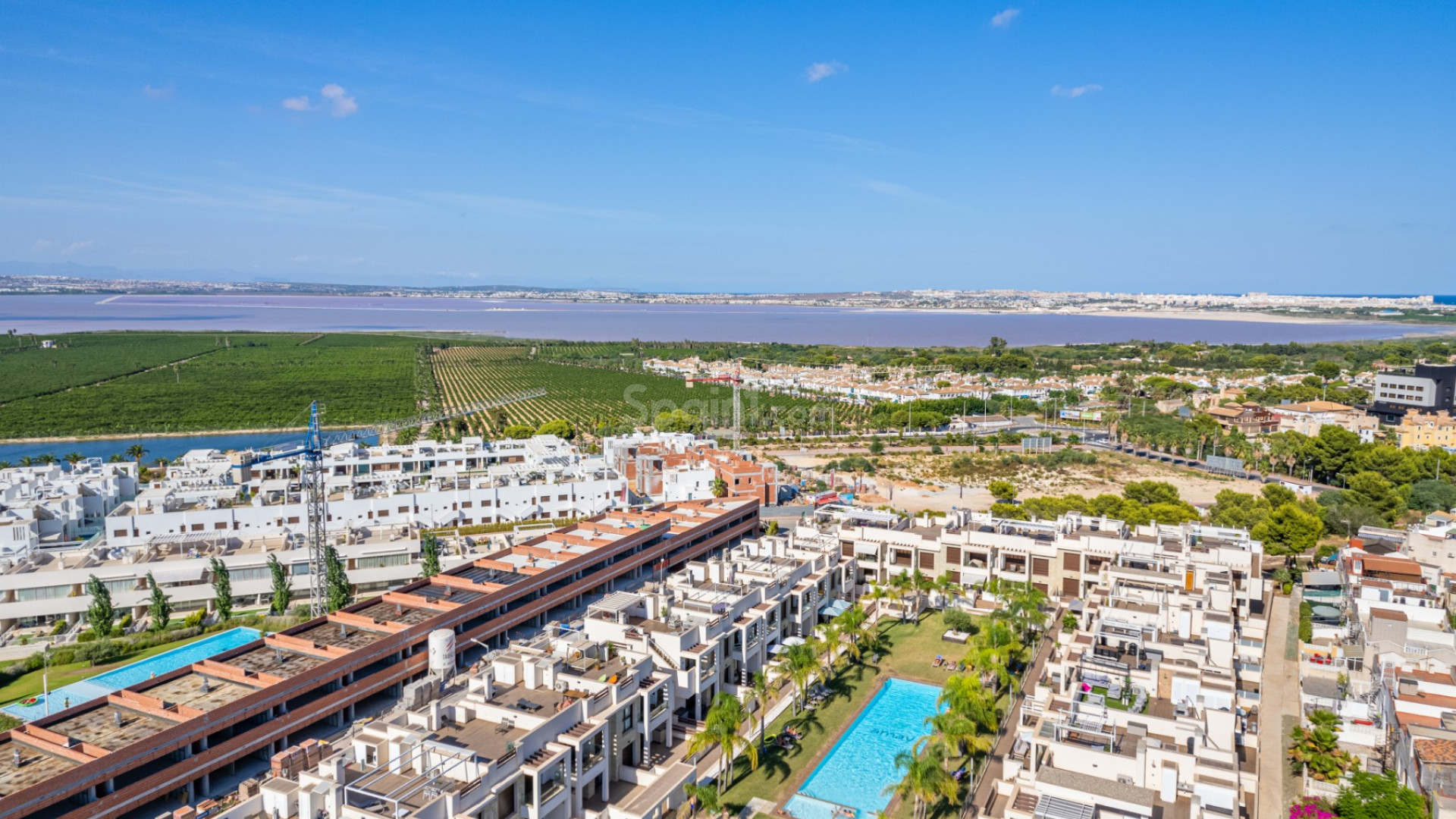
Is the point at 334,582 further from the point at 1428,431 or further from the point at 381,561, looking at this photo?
the point at 1428,431

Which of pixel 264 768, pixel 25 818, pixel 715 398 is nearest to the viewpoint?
pixel 25 818

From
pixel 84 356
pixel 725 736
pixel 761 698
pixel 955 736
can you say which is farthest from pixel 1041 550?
pixel 84 356

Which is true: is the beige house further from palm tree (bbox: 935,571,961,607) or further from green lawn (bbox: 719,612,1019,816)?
green lawn (bbox: 719,612,1019,816)

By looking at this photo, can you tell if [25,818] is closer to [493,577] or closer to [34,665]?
[493,577]

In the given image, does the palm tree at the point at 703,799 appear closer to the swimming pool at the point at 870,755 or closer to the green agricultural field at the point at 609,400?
the swimming pool at the point at 870,755

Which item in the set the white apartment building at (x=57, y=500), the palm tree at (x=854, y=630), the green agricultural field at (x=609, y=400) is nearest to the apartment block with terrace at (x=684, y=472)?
the palm tree at (x=854, y=630)

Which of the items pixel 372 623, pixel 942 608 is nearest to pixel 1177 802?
pixel 942 608
